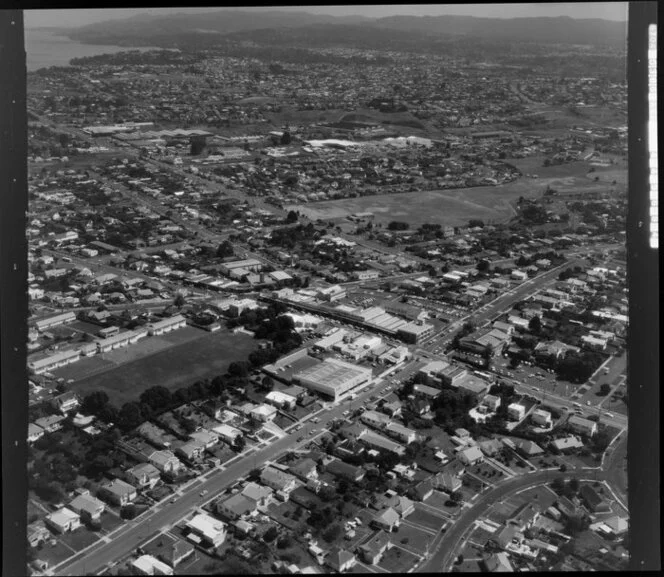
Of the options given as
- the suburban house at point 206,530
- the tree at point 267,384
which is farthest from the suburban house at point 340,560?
the tree at point 267,384

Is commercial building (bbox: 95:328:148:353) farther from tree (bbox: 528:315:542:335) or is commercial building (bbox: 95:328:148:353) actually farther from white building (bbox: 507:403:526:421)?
tree (bbox: 528:315:542:335)

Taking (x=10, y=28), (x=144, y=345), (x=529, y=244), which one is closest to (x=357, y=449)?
(x=144, y=345)

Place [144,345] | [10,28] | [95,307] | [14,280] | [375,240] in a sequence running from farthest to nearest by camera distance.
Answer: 1. [375,240]
2. [95,307]
3. [144,345]
4. [14,280]
5. [10,28]

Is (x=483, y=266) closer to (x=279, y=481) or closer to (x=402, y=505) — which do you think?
(x=402, y=505)

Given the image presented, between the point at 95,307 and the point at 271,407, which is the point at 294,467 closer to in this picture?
the point at 271,407

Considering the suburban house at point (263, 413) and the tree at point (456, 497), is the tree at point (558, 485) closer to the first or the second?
the tree at point (456, 497)
